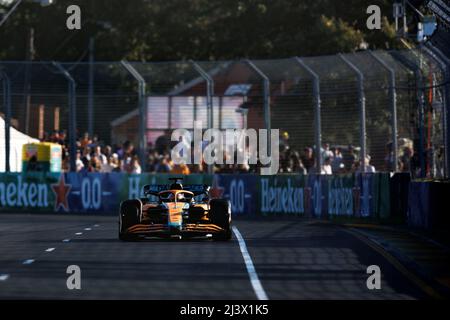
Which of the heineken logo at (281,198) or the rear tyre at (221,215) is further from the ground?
the heineken logo at (281,198)

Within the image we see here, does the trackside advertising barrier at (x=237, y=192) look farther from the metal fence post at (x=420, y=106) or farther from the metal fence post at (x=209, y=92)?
the metal fence post at (x=209, y=92)

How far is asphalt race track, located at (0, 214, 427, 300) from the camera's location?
43.8 ft

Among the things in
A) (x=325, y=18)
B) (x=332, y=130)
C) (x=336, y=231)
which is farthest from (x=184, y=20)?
(x=336, y=231)

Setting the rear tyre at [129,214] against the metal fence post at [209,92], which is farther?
the metal fence post at [209,92]

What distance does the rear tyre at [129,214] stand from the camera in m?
20.7

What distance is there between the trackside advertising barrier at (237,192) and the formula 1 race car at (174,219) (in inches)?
276

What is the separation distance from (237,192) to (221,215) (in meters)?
12.2

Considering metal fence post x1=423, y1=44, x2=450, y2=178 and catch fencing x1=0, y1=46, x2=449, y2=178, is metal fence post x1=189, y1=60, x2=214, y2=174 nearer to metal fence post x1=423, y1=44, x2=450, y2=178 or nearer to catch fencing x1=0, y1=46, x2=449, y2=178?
catch fencing x1=0, y1=46, x2=449, y2=178

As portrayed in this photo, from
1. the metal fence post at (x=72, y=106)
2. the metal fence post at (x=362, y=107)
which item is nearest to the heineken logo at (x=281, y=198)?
the metal fence post at (x=362, y=107)

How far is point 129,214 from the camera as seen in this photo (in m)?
20.7

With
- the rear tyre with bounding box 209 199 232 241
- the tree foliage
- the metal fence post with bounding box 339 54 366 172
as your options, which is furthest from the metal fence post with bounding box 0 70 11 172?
the tree foliage

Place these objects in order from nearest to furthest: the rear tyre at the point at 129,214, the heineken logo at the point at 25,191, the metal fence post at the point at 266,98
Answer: the rear tyre at the point at 129,214
the metal fence post at the point at 266,98
the heineken logo at the point at 25,191

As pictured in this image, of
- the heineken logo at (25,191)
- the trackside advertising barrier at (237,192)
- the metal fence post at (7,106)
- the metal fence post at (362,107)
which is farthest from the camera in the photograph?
the heineken logo at (25,191)

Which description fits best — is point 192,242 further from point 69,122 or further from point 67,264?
point 69,122
